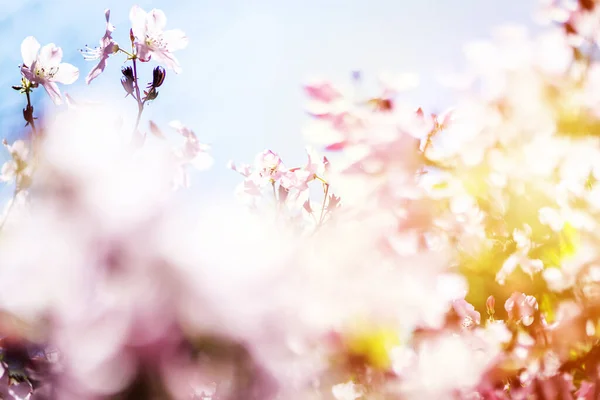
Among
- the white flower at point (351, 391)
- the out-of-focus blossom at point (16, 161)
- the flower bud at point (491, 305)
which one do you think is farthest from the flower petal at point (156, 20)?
the flower bud at point (491, 305)

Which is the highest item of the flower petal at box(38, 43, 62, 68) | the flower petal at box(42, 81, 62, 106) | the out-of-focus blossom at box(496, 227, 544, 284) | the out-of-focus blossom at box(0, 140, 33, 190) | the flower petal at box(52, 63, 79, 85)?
the flower petal at box(38, 43, 62, 68)

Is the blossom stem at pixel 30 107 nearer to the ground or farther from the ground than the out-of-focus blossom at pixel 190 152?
farther from the ground

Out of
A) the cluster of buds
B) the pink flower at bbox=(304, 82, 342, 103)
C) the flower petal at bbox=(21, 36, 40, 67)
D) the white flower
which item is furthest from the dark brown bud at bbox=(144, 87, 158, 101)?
the white flower

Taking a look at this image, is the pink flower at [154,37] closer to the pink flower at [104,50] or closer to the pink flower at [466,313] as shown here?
the pink flower at [104,50]

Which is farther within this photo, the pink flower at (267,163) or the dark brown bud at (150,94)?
the pink flower at (267,163)

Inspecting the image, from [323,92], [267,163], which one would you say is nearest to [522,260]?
[323,92]

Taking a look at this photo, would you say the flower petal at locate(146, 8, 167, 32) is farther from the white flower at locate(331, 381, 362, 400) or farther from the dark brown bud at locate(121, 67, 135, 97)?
the white flower at locate(331, 381, 362, 400)
